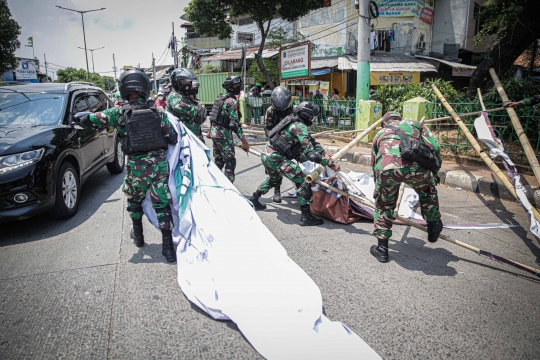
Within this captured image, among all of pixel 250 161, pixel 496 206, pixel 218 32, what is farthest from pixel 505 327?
pixel 218 32

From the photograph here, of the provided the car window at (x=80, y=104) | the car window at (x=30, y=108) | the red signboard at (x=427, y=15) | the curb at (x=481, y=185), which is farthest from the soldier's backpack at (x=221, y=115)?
the red signboard at (x=427, y=15)

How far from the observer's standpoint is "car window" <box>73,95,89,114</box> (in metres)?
5.13

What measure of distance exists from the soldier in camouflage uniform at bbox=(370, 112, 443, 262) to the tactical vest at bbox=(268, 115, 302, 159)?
46.8 inches

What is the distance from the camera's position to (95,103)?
19.6ft

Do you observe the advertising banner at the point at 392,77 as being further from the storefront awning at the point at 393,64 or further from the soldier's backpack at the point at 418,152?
the soldier's backpack at the point at 418,152

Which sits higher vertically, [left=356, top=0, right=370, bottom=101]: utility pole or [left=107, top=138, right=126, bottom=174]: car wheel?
[left=356, top=0, right=370, bottom=101]: utility pole

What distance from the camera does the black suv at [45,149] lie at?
12.2ft

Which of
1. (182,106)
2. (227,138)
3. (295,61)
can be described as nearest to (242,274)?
(227,138)

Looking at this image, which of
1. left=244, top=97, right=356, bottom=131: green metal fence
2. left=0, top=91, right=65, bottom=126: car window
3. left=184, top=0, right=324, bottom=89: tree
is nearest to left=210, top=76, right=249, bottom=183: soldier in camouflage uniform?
left=0, top=91, right=65, bottom=126: car window

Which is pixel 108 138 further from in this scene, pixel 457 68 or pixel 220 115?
pixel 457 68

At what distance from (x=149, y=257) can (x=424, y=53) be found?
22933 mm

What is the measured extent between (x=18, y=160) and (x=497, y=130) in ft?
26.2

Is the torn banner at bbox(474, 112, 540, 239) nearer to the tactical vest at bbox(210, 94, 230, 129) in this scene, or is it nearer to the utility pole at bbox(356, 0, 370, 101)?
the tactical vest at bbox(210, 94, 230, 129)

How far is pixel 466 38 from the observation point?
22844mm
